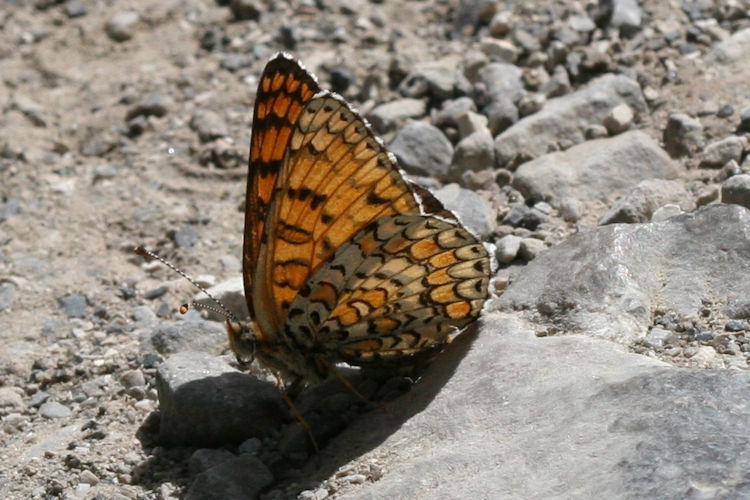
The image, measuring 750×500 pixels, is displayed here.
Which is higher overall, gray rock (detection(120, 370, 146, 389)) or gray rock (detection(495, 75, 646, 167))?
gray rock (detection(495, 75, 646, 167))

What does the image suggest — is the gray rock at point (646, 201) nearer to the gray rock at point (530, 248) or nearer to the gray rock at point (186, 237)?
the gray rock at point (530, 248)

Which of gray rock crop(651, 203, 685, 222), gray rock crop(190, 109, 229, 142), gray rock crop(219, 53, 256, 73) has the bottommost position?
gray rock crop(190, 109, 229, 142)

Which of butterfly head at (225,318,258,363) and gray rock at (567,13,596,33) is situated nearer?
butterfly head at (225,318,258,363)

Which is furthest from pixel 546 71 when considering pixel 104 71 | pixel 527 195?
pixel 104 71

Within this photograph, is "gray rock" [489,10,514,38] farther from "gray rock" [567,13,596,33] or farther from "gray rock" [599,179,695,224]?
"gray rock" [599,179,695,224]

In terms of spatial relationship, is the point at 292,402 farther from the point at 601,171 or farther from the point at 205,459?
the point at 601,171

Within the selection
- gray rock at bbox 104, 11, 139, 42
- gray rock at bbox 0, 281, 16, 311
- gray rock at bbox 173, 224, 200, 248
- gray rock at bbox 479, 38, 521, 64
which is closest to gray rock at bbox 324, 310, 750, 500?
gray rock at bbox 173, 224, 200, 248

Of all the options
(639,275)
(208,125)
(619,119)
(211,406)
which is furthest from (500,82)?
(211,406)
